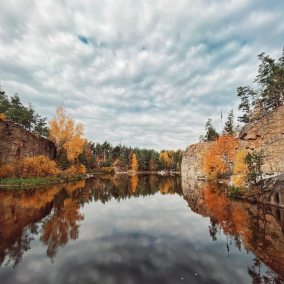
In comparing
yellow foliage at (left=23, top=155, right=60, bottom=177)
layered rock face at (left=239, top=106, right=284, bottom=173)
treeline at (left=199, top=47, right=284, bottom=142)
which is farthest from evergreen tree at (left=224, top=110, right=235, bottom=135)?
yellow foliage at (left=23, top=155, right=60, bottom=177)

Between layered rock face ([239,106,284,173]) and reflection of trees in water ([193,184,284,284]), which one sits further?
layered rock face ([239,106,284,173])

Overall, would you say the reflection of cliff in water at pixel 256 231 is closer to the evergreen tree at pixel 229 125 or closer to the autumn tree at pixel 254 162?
the autumn tree at pixel 254 162

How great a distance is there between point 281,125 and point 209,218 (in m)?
16.4

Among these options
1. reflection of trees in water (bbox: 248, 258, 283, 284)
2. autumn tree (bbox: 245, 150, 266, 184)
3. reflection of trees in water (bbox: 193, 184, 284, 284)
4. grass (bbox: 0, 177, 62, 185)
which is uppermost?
autumn tree (bbox: 245, 150, 266, 184)

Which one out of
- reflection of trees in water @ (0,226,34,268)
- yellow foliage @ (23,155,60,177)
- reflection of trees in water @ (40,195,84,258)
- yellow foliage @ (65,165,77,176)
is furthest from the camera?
yellow foliage @ (65,165,77,176)

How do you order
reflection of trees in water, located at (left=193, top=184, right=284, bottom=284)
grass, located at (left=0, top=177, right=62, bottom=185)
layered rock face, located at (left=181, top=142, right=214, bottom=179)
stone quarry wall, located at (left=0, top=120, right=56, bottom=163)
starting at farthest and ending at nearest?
1. layered rock face, located at (left=181, top=142, right=214, bottom=179)
2. stone quarry wall, located at (left=0, top=120, right=56, bottom=163)
3. grass, located at (left=0, top=177, right=62, bottom=185)
4. reflection of trees in water, located at (left=193, top=184, right=284, bottom=284)

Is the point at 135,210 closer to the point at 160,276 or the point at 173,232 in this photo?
the point at 173,232

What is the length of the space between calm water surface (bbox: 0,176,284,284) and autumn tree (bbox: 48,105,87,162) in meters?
25.0

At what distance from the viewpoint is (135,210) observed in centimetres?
1221

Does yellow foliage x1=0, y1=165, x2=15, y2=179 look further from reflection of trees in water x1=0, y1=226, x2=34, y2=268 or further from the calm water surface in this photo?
reflection of trees in water x1=0, y1=226, x2=34, y2=268

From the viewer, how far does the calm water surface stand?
14.9ft

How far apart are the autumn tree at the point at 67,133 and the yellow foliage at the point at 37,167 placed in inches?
296

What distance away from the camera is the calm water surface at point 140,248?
454 centimetres

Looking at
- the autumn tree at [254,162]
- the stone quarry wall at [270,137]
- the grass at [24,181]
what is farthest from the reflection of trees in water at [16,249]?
the stone quarry wall at [270,137]
